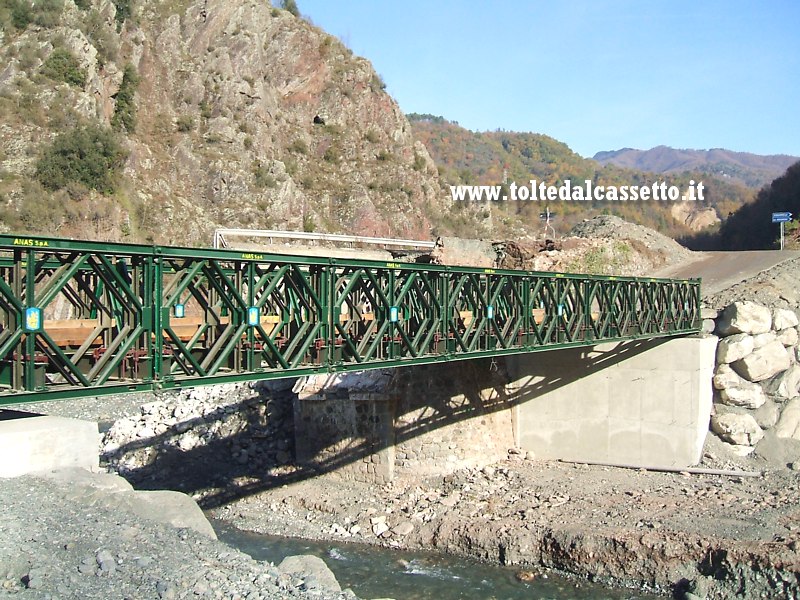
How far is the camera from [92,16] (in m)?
57.5

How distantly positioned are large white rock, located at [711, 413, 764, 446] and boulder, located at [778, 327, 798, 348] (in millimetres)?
3859

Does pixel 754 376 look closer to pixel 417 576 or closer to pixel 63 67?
pixel 417 576

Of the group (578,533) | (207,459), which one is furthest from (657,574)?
(207,459)

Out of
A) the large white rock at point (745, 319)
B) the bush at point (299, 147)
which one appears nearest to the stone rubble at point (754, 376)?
the large white rock at point (745, 319)

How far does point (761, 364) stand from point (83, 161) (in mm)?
38449

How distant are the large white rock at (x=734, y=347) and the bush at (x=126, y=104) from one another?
43.1 meters

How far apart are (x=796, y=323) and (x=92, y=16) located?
50.5 meters

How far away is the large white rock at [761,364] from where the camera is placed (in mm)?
28703

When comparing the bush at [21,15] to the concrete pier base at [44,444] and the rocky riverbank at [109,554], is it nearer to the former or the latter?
the concrete pier base at [44,444]

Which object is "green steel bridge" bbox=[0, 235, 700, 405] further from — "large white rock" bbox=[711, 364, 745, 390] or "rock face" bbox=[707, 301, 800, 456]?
"rock face" bbox=[707, 301, 800, 456]

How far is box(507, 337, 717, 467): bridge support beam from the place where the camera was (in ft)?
87.8

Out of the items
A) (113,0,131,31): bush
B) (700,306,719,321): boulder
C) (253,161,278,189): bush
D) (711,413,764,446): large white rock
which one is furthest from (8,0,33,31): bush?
(711,413,764,446): large white rock

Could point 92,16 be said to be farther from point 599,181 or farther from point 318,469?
point 599,181

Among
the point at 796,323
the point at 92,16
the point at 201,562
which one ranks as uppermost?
the point at 92,16
